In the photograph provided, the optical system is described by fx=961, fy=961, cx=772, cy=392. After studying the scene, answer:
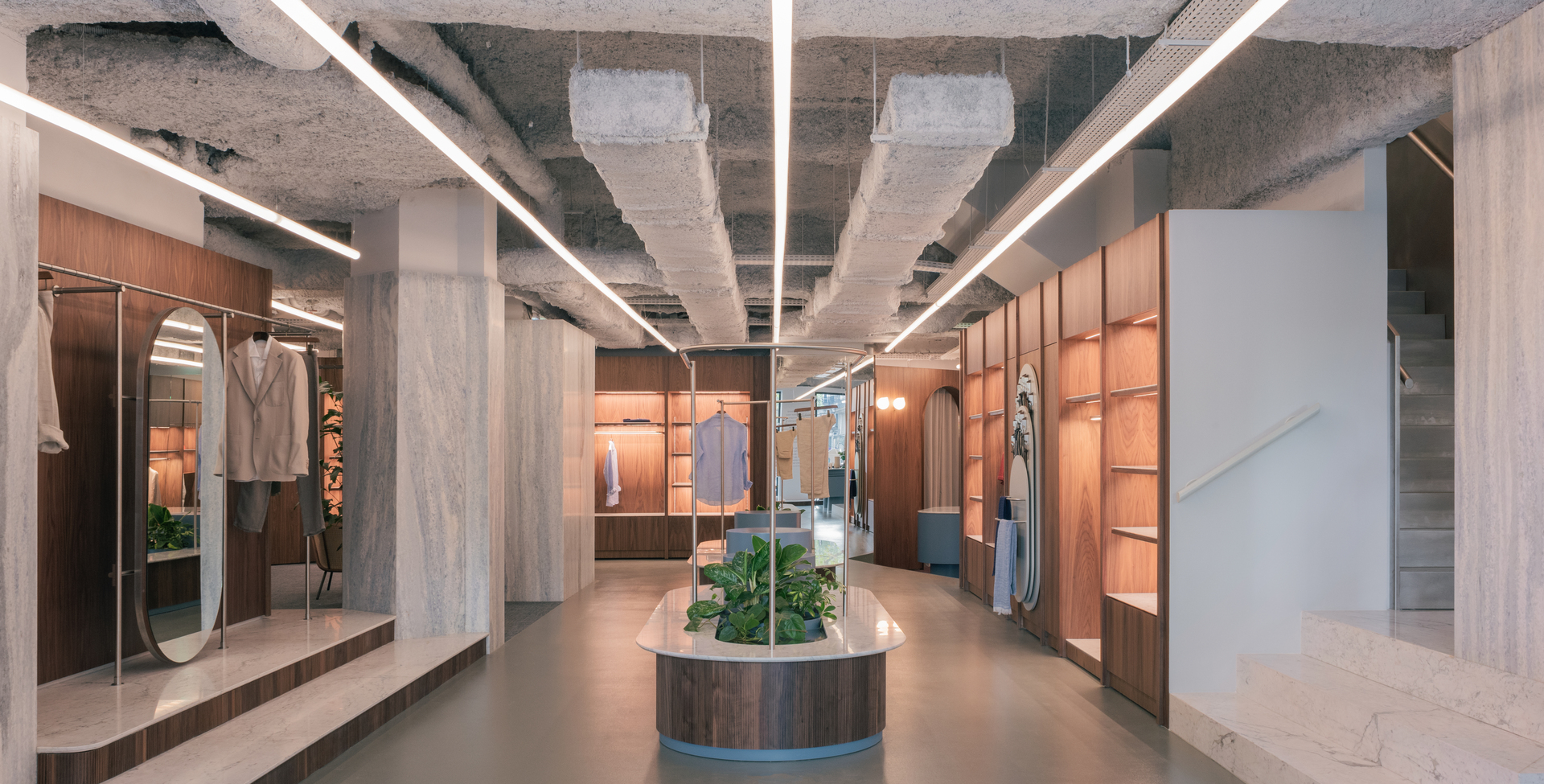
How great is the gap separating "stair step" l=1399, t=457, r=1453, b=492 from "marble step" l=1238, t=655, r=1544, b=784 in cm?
137

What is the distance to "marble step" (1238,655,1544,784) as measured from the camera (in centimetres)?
348

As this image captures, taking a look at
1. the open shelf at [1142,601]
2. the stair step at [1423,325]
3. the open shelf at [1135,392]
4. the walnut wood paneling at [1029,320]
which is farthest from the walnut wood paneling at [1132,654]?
the stair step at [1423,325]

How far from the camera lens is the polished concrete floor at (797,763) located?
14.6 ft

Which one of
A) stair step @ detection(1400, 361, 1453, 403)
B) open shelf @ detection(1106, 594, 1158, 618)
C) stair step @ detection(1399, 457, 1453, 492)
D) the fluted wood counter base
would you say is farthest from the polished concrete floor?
stair step @ detection(1400, 361, 1453, 403)

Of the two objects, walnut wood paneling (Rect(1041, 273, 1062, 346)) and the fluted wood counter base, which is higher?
walnut wood paneling (Rect(1041, 273, 1062, 346))

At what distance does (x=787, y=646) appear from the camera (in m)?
4.80

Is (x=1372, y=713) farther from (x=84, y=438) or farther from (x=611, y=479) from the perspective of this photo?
(x=611, y=479)

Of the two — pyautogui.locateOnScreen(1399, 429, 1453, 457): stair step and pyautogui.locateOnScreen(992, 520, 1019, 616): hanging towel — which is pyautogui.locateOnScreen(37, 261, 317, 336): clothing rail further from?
pyautogui.locateOnScreen(1399, 429, 1453, 457): stair step

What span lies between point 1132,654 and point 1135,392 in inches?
62.1

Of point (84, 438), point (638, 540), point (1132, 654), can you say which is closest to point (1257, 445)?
point (1132, 654)

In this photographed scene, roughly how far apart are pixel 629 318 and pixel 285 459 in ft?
20.4

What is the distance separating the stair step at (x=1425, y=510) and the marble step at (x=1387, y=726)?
1.10 meters

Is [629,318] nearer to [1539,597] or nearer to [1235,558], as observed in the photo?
[1235,558]

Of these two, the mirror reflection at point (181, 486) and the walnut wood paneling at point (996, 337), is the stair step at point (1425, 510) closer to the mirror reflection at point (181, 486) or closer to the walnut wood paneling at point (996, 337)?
the walnut wood paneling at point (996, 337)
